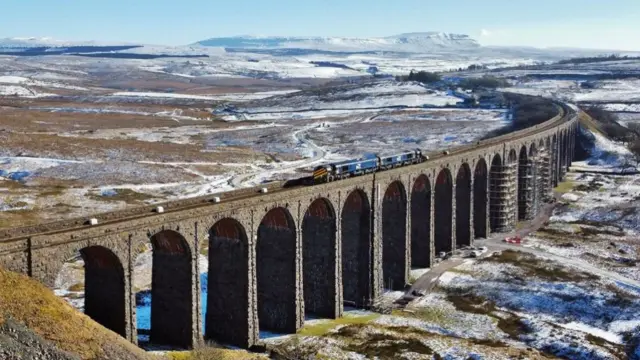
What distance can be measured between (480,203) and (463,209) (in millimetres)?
5666

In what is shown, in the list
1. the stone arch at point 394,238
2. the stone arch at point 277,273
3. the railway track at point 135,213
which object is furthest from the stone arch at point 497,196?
the stone arch at point 277,273

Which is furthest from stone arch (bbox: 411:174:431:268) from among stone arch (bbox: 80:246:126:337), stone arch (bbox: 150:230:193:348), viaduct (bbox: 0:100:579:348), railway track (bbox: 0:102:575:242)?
stone arch (bbox: 80:246:126:337)

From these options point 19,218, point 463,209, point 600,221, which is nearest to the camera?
point 19,218

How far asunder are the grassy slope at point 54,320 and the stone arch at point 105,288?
5712 millimetres

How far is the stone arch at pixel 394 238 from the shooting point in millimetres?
71625

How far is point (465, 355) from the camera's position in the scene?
52.4 metres

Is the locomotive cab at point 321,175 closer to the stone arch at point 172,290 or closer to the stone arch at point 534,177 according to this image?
the stone arch at point 172,290

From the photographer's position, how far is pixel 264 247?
189 feet

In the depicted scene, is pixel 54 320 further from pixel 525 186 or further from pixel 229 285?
pixel 525 186

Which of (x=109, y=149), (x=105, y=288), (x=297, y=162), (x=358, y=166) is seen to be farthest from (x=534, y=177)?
(x=109, y=149)

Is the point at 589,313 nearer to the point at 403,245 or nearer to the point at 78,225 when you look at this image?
the point at 403,245

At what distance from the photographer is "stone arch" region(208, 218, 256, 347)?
51344 mm

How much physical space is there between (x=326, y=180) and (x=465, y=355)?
19176mm

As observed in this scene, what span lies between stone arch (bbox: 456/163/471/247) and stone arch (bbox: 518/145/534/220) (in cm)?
1943
